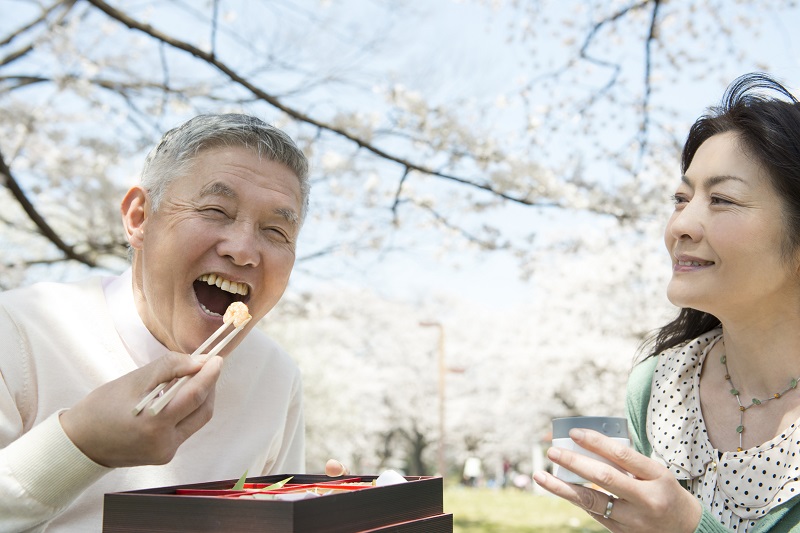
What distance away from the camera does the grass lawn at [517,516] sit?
33.1ft

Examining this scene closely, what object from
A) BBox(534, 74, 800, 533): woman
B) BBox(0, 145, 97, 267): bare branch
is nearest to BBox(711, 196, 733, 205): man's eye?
BBox(534, 74, 800, 533): woman

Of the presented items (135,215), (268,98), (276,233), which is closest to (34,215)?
(268,98)

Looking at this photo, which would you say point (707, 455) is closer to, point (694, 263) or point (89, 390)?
point (694, 263)

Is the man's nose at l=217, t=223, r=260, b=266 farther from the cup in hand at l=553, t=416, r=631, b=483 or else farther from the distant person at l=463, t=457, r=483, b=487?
the distant person at l=463, t=457, r=483, b=487

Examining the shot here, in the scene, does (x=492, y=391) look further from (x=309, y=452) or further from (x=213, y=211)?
(x=213, y=211)

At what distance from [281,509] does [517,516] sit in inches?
452

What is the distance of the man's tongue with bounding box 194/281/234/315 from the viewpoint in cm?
180

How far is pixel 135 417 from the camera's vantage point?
1178 millimetres

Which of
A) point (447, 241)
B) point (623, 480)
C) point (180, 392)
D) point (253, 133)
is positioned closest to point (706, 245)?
point (623, 480)

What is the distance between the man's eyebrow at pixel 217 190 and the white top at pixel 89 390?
40 centimetres

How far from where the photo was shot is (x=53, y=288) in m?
1.84

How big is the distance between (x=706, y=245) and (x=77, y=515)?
5.55ft

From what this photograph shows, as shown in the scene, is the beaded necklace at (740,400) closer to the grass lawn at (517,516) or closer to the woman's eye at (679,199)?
the woman's eye at (679,199)

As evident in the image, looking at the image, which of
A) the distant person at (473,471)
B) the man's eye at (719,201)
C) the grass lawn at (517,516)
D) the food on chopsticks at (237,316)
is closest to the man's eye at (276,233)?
the food on chopsticks at (237,316)
